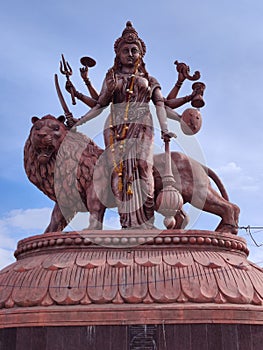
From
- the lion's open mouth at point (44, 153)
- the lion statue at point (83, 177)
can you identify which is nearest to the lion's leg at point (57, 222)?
the lion statue at point (83, 177)

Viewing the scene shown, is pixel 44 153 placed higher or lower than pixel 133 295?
higher

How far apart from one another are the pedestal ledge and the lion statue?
112 cm

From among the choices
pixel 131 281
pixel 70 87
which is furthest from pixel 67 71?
pixel 131 281

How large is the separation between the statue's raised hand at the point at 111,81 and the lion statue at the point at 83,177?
89 centimetres

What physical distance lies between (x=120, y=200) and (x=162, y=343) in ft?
8.32

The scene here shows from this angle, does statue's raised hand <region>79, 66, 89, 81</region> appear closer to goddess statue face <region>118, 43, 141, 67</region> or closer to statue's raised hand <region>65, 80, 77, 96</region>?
statue's raised hand <region>65, 80, 77, 96</region>

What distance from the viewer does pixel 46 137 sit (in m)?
7.96

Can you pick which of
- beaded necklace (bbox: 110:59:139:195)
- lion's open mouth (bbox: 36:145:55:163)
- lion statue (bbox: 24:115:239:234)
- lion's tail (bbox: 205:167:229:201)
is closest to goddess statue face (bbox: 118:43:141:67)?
beaded necklace (bbox: 110:59:139:195)

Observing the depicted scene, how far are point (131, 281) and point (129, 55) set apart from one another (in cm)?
415

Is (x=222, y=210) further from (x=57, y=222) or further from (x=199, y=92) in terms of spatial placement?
(x=57, y=222)

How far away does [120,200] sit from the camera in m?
7.60

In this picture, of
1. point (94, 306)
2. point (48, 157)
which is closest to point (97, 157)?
point (48, 157)

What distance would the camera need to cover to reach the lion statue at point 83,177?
7.78 metres

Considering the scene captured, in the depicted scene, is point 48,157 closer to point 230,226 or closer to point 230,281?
point 230,226
